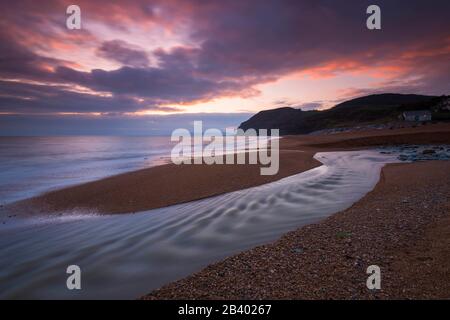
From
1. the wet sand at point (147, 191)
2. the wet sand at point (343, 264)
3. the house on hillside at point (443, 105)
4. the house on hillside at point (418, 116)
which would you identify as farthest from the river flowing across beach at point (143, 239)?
the house on hillside at point (443, 105)

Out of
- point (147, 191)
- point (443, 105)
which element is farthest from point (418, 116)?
point (147, 191)

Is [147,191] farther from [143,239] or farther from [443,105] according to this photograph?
[443,105]

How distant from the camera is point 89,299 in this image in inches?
195

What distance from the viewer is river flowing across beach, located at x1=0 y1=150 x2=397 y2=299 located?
5523 mm

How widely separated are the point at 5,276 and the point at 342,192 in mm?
12766

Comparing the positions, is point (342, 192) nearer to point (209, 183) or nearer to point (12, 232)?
point (209, 183)

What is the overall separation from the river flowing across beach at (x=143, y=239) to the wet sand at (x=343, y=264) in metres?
0.94

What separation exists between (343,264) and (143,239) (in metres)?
5.61

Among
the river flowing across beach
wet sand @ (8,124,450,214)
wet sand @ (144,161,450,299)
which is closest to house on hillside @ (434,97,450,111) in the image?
wet sand @ (8,124,450,214)

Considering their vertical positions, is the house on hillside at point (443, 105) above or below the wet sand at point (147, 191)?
above

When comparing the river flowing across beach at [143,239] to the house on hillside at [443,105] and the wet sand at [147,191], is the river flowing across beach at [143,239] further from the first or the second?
the house on hillside at [443,105]

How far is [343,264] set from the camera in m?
5.01

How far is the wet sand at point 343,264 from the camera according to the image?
421 cm

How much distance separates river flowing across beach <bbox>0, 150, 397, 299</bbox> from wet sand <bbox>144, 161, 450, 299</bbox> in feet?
3.08
